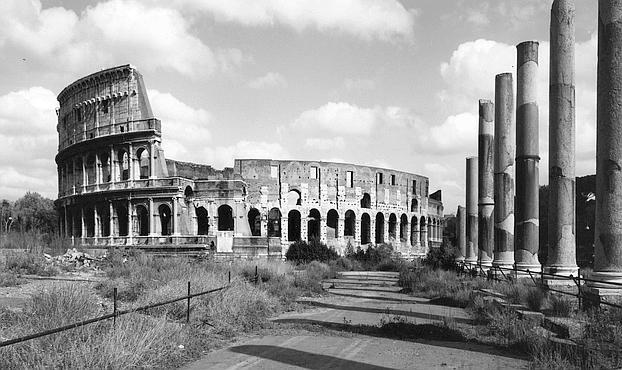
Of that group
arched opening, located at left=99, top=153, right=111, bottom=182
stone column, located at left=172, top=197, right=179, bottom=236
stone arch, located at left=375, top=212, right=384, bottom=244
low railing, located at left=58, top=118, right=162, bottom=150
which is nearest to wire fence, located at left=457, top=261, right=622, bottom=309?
stone column, located at left=172, top=197, right=179, bottom=236

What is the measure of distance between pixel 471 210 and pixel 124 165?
87.0 feet

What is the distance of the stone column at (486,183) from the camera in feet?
69.9

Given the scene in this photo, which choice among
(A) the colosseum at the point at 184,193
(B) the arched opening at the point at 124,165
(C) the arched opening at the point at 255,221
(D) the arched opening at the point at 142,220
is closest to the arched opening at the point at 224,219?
(A) the colosseum at the point at 184,193

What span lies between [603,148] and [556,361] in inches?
206

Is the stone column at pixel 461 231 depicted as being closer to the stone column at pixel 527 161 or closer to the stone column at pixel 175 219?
the stone column at pixel 527 161

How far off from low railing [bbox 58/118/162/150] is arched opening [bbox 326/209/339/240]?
1630cm

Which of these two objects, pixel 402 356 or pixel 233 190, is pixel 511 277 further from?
pixel 233 190

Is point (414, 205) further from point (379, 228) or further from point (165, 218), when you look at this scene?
point (165, 218)

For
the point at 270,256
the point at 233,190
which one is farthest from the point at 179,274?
the point at 233,190

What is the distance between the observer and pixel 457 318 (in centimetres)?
1253

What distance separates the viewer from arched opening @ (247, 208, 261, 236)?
43878 mm

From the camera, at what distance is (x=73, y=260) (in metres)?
24.7

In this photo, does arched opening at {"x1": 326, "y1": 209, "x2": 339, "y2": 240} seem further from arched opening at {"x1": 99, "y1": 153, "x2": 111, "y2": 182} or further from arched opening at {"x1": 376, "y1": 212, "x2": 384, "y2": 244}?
arched opening at {"x1": 99, "y1": 153, "x2": 111, "y2": 182}

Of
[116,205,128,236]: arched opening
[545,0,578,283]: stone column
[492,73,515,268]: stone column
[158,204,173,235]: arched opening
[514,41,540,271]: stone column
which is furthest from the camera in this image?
[116,205,128,236]: arched opening
